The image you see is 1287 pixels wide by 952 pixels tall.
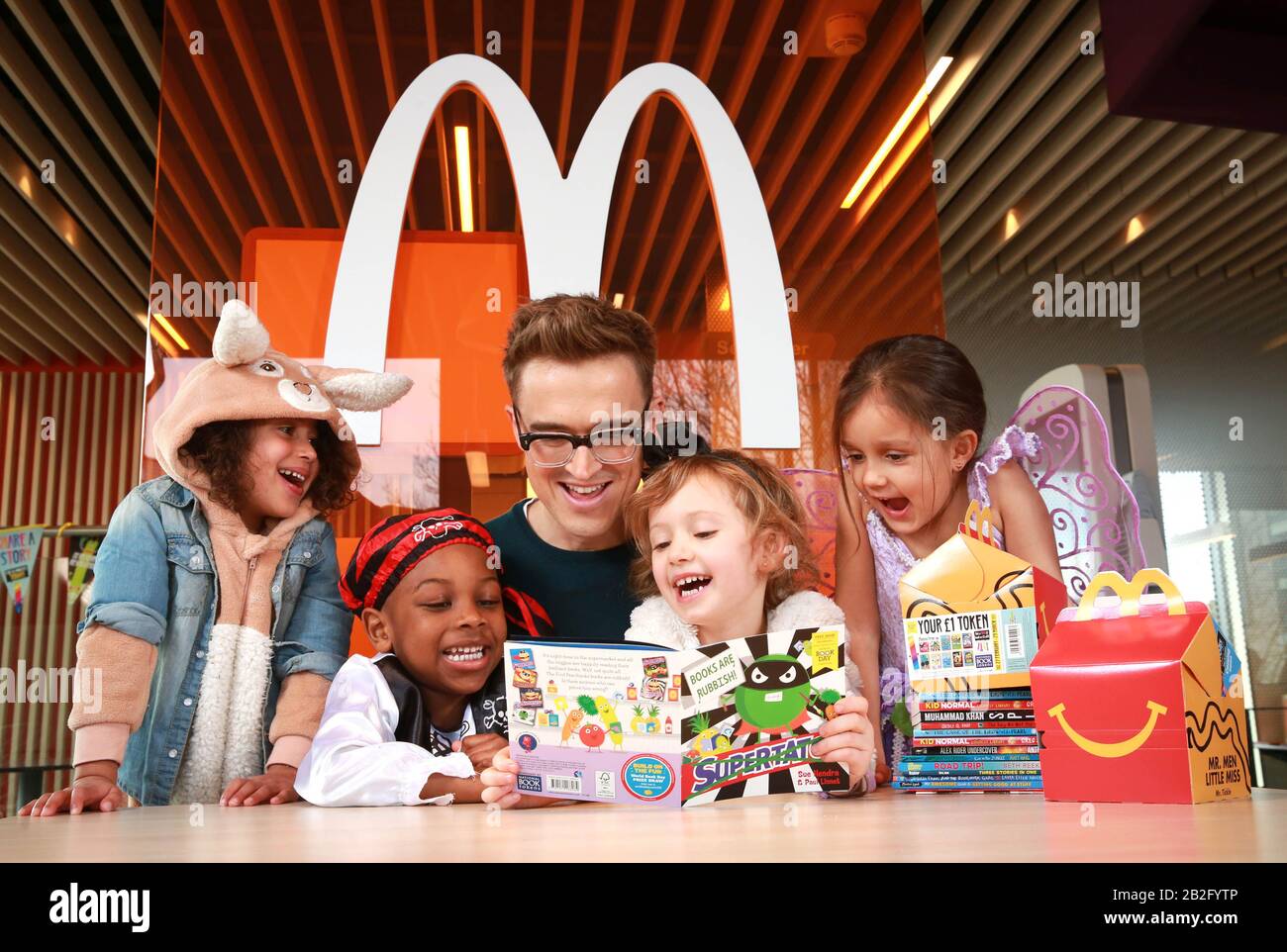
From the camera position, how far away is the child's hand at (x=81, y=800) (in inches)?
61.9

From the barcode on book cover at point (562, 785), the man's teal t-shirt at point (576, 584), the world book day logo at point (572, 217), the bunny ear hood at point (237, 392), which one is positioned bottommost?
the barcode on book cover at point (562, 785)

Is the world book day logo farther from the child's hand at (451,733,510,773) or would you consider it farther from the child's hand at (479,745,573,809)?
the child's hand at (479,745,573,809)

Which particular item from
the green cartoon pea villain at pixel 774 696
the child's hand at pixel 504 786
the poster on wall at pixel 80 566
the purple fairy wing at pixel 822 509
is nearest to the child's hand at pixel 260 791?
the child's hand at pixel 504 786

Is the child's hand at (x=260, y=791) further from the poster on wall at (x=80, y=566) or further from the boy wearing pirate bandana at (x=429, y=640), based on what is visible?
the poster on wall at (x=80, y=566)

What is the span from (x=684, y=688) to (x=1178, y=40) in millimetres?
2046

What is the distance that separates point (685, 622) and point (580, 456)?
17.3 inches

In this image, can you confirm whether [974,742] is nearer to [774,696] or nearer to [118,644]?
[774,696]

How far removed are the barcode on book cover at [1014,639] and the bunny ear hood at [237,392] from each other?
4.34 ft

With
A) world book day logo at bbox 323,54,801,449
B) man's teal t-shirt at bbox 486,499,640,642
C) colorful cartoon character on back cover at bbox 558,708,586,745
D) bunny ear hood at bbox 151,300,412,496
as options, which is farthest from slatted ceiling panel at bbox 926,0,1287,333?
colorful cartoon character on back cover at bbox 558,708,586,745

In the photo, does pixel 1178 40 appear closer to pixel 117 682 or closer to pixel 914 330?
pixel 914 330

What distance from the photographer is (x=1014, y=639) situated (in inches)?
59.7

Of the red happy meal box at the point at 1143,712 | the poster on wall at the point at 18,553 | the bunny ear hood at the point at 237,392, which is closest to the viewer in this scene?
the red happy meal box at the point at 1143,712
